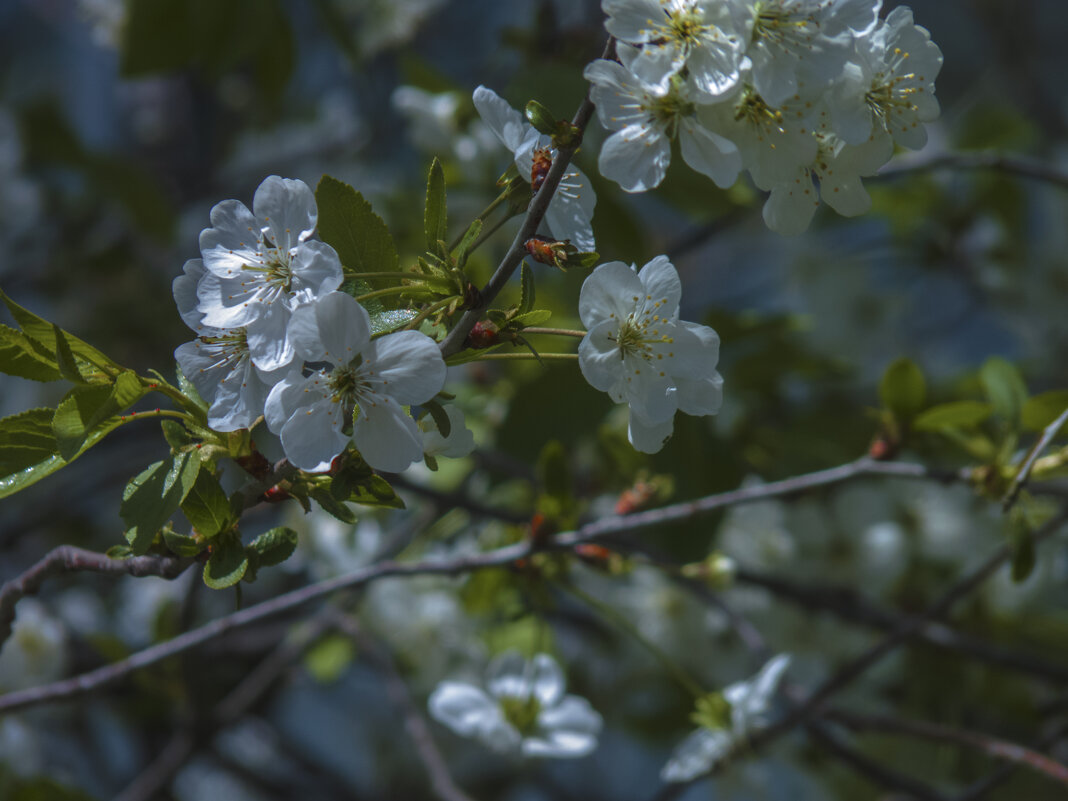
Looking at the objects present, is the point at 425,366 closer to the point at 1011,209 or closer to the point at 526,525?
the point at 526,525

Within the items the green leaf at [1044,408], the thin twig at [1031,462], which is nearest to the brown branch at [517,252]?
the thin twig at [1031,462]

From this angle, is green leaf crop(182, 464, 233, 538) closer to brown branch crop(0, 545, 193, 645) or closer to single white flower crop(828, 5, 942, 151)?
brown branch crop(0, 545, 193, 645)

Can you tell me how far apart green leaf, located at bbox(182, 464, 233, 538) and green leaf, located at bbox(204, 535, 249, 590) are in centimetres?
2

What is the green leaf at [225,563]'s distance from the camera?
1.52ft

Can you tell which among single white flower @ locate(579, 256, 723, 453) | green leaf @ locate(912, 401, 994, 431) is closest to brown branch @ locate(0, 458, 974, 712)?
green leaf @ locate(912, 401, 994, 431)

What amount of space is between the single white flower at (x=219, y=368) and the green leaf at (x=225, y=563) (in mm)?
72

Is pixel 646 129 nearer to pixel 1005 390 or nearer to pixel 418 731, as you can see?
pixel 1005 390

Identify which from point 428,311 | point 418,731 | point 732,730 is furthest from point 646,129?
point 418,731

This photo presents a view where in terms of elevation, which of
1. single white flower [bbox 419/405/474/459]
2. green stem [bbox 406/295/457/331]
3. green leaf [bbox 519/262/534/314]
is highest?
green leaf [bbox 519/262/534/314]

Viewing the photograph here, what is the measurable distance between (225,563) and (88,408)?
0.11m

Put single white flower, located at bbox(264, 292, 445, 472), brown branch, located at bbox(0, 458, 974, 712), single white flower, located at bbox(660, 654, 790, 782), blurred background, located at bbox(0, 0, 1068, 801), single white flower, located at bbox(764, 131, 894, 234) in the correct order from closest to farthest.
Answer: single white flower, located at bbox(264, 292, 445, 472)
single white flower, located at bbox(764, 131, 894, 234)
brown branch, located at bbox(0, 458, 974, 712)
single white flower, located at bbox(660, 654, 790, 782)
blurred background, located at bbox(0, 0, 1068, 801)

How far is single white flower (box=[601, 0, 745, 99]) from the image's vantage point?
47 cm

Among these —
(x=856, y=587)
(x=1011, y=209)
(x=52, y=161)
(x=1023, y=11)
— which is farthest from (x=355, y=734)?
(x=1023, y=11)

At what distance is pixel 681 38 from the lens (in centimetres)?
48
